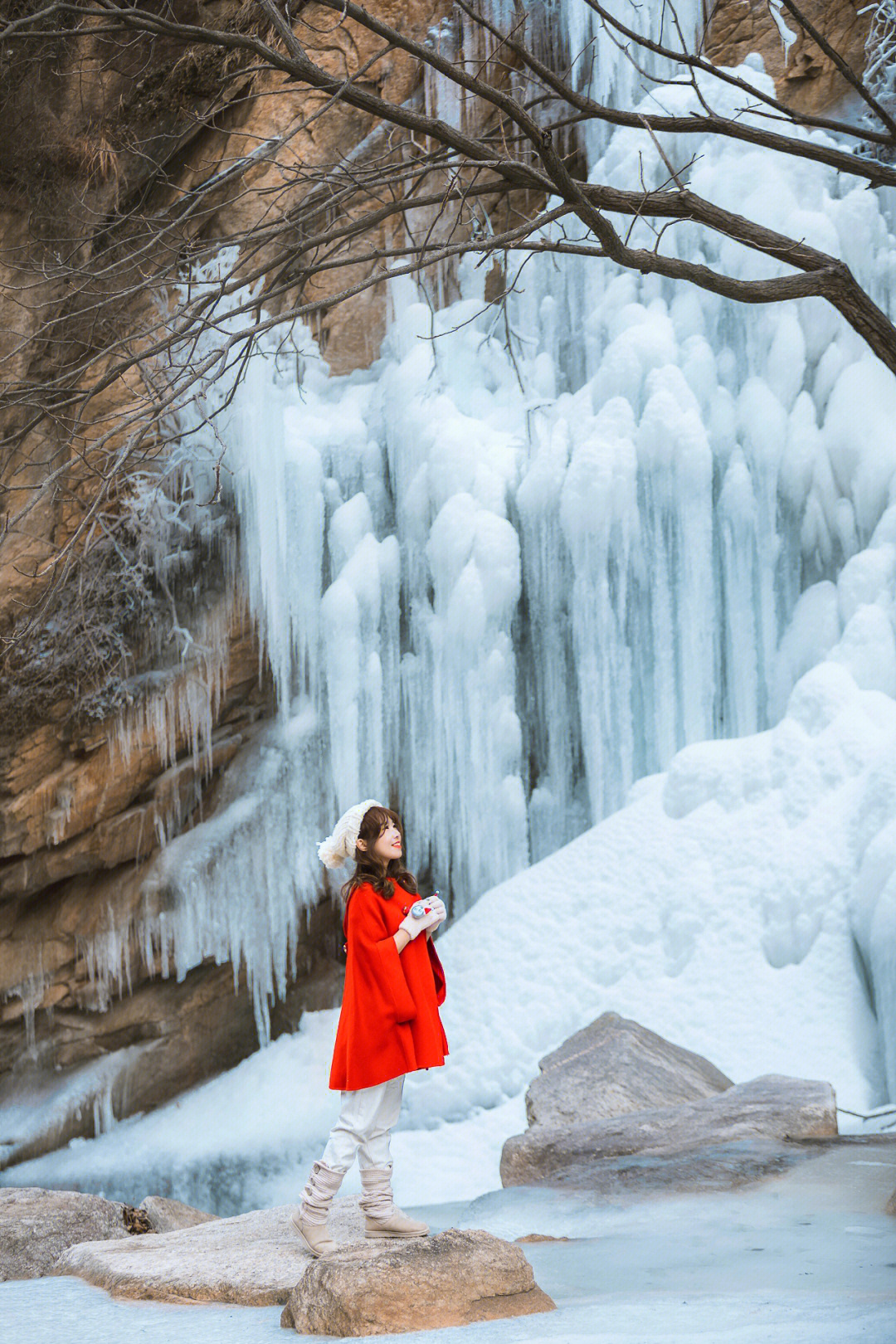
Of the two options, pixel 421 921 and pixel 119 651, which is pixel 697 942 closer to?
pixel 421 921

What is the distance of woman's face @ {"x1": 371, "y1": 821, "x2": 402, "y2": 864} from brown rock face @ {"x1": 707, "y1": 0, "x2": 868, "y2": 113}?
705 cm

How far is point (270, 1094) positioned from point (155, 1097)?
954 mm

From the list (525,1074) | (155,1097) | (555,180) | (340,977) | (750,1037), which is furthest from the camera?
(340,977)

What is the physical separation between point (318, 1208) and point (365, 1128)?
0.19 metres

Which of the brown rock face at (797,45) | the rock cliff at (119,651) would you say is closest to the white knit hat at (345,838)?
the rock cliff at (119,651)

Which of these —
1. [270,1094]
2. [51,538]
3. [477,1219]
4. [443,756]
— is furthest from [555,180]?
[270,1094]

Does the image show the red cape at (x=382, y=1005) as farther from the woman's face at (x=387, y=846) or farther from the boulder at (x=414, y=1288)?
the boulder at (x=414, y=1288)

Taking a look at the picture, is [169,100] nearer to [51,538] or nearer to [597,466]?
[51,538]

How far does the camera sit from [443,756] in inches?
299

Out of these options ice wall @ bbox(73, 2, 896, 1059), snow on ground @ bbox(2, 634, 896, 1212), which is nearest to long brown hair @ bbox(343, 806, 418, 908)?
snow on ground @ bbox(2, 634, 896, 1212)

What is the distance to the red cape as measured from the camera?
2.61 m

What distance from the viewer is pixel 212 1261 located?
266 centimetres

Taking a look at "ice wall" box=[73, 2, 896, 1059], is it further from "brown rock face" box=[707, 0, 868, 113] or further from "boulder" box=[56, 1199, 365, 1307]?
"boulder" box=[56, 1199, 365, 1307]

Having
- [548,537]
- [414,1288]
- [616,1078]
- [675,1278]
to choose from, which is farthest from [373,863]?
[548,537]
